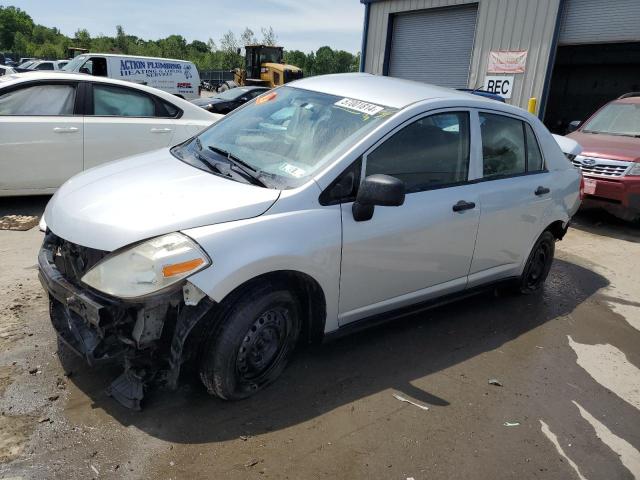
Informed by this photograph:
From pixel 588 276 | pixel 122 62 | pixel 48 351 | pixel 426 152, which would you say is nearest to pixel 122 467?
pixel 48 351

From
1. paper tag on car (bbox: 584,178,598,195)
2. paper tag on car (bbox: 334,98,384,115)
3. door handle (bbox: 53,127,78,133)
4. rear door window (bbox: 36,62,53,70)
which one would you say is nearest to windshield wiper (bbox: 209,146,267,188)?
paper tag on car (bbox: 334,98,384,115)

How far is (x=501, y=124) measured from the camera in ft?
13.4

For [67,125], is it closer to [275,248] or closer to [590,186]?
[275,248]

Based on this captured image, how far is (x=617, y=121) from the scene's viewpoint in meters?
8.61

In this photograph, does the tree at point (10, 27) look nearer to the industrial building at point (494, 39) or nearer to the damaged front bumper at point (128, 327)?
the industrial building at point (494, 39)

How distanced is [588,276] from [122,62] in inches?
696

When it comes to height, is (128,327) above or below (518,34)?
below

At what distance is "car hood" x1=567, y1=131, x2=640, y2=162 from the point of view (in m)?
7.41

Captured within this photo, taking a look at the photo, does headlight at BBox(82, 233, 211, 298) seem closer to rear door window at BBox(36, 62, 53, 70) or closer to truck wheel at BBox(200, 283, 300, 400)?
truck wheel at BBox(200, 283, 300, 400)

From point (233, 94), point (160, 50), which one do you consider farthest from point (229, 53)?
point (233, 94)

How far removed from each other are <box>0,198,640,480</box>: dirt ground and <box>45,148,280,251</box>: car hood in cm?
92

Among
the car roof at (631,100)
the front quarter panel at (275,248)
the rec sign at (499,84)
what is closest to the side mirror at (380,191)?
the front quarter panel at (275,248)

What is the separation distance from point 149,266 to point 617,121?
8.57m

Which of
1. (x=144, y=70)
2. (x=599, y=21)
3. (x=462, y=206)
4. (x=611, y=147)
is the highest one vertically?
(x=599, y=21)
